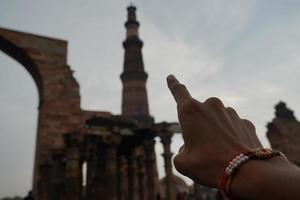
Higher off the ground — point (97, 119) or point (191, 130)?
point (97, 119)

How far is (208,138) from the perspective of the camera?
0.78 metres

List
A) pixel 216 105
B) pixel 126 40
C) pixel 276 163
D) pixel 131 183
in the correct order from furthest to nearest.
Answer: pixel 126 40, pixel 131 183, pixel 216 105, pixel 276 163

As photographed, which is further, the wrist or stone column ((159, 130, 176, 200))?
stone column ((159, 130, 176, 200))

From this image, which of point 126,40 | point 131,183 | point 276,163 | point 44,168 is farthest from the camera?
point 126,40

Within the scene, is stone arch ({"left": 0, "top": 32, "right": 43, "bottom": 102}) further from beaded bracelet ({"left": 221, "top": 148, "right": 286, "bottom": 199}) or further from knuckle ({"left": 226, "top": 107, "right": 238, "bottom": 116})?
beaded bracelet ({"left": 221, "top": 148, "right": 286, "bottom": 199})

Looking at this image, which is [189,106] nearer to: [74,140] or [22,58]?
[74,140]

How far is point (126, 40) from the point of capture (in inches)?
1035

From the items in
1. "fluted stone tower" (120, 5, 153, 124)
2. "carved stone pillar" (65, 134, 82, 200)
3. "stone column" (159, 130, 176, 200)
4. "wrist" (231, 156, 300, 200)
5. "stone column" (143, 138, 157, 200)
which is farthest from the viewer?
"fluted stone tower" (120, 5, 153, 124)

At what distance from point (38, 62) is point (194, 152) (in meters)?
14.9

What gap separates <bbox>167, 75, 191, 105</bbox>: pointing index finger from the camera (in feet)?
2.91

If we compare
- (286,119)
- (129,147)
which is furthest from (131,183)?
(286,119)

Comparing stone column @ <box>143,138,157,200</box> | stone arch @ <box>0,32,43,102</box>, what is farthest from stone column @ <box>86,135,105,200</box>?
stone arch @ <box>0,32,43,102</box>

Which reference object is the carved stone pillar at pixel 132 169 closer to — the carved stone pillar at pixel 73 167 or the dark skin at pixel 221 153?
the carved stone pillar at pixel 73 167

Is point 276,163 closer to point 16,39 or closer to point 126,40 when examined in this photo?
point 16,39
